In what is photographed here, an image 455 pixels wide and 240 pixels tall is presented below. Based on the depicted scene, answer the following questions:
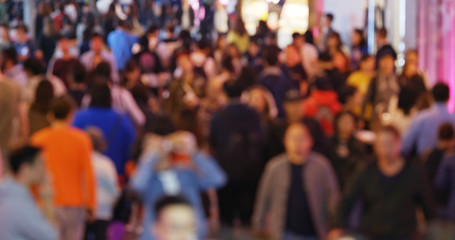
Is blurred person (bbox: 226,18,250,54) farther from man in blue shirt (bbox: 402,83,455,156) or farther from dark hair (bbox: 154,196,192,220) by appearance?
dark hair (bbox: 154,196,192,220)

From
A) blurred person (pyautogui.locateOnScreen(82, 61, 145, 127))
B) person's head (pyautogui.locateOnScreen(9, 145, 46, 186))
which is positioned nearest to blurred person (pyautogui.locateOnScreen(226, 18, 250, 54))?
blurred person (pyautogui.locateOnScreen(82, 61, 145, 127))

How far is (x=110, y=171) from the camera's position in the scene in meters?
8.91

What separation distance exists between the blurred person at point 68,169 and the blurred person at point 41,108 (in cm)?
176

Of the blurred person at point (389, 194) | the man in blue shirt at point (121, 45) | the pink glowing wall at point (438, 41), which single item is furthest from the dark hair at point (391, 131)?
the man in blue shirt at point (121, 45)

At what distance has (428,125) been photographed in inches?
415

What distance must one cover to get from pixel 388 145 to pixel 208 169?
3.78 ft

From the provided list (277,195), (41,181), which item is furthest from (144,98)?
(41,181)

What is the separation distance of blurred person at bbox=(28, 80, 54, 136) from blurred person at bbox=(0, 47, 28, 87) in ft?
6.58

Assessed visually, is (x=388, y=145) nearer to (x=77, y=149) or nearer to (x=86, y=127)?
(x=77, y=149)

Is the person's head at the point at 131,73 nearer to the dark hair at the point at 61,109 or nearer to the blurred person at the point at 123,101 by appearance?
the blurred person at the point at 123,101

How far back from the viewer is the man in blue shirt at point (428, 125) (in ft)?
34.4

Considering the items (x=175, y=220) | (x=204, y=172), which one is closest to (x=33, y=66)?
(x=204, y=172)

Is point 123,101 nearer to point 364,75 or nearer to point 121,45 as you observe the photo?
point 364,75

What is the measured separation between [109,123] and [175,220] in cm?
519
